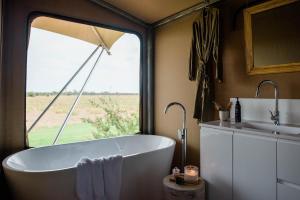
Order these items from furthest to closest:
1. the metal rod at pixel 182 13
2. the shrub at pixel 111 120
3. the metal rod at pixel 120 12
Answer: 1. the shrub at pixel 111 120
2. the metal rod at pixel 120 12
3. the metal rod at pixel 182 13

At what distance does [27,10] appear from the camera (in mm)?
2371

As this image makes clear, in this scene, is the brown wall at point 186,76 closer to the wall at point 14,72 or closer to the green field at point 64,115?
the green field at point 64,115

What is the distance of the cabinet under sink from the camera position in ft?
4.45

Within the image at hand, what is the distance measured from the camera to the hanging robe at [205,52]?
221 cm

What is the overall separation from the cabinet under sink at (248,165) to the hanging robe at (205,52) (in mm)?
464

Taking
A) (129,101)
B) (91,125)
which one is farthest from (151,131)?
(91,125)

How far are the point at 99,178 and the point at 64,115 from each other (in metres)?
1.50

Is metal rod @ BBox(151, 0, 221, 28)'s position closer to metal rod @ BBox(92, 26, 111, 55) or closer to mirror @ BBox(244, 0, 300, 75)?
mirror @ BBox(244, 0, 300, 75)

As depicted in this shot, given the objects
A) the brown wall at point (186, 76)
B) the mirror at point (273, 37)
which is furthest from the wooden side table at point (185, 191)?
the mirror at point (273, 37)

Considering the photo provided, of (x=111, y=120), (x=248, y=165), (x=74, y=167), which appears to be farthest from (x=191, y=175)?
(x=111, y=120)

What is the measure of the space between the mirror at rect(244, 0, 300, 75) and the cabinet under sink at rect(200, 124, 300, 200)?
697 millimetres

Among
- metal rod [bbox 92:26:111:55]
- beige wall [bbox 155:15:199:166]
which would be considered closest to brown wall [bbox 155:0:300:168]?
beige wall [bbox 155:15:199:166]

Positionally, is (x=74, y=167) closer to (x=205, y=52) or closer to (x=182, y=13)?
(x=205, y=52)

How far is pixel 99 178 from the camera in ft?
5.97
